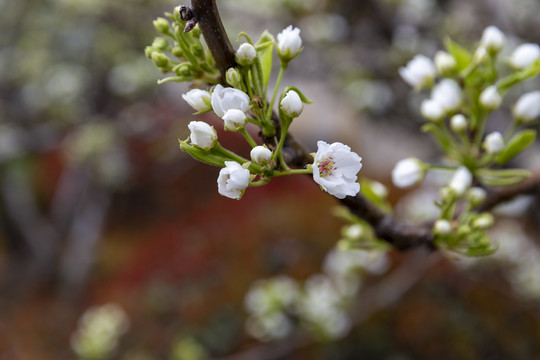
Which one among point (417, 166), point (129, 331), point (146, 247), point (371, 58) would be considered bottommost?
point (129, 331)

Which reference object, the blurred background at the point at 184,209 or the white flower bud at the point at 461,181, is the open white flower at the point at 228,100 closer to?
the white flower bud at the point at 461,181

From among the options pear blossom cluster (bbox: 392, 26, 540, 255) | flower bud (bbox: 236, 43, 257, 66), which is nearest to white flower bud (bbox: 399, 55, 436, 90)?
pear blossom cluster (bbox: 392, 26, 540, 255)

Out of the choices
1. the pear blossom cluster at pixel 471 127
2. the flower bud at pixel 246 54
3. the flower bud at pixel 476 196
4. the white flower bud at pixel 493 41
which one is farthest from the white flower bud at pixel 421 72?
the flower bud at pixel 246 54

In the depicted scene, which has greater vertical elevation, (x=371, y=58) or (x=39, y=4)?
(x=39, y=4)

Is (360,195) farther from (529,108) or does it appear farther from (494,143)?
(529,108)

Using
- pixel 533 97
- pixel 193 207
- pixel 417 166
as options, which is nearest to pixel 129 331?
pixel 193 207

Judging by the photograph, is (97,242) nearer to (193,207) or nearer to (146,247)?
(146,247)

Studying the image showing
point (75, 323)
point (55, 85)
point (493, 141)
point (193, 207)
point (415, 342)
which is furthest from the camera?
point (193, 207)
